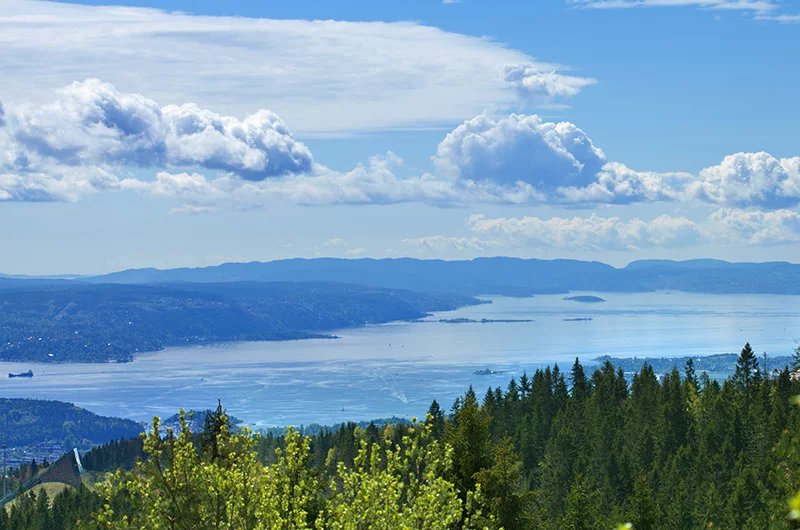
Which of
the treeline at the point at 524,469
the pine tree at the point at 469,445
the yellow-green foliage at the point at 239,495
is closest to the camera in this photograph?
the yellow-green foliage at the point at 239,495

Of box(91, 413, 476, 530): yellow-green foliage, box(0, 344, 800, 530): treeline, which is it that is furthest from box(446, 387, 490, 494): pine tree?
box(91, 413, 476, 530): yellow-green foliage

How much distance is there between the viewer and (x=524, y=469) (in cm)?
8656

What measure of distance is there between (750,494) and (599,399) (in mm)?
40377

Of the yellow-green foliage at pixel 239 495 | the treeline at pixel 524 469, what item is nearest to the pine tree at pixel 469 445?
the treeline at pixel 524 469

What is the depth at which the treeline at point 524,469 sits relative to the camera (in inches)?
675

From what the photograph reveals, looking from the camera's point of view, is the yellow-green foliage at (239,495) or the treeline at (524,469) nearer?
the yellow-green foliage at (239,495)

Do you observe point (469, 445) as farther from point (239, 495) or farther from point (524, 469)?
point (524, 469)

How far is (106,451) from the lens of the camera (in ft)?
509

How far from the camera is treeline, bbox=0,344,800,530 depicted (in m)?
17.1

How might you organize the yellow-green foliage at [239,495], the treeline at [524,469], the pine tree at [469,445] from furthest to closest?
1. the pine tree at [469,445]
2. the treeline at [524,469]
3. the yellow-green foliage at [239,495]

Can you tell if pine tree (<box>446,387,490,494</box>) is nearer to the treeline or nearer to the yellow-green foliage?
the treeline

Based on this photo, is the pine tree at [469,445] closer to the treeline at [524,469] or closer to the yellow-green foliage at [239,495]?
the treeline at [524,469]

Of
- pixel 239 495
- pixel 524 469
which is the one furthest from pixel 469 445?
pixel 524 469

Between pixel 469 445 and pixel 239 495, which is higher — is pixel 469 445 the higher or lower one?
the lower one
